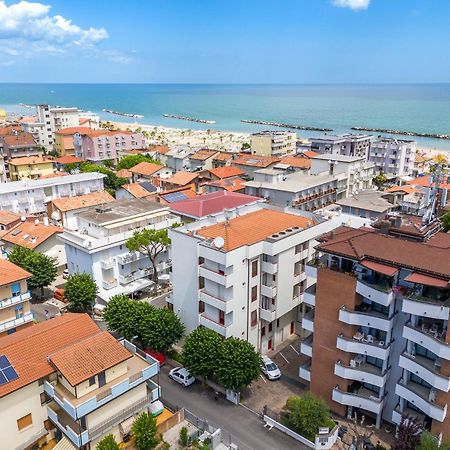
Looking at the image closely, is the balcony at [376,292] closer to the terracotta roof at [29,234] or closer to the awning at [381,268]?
the awning at [381,268]

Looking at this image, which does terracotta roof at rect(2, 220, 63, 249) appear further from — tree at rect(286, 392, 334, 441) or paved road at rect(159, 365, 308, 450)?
tree at rect(286, 392, 334, 441)

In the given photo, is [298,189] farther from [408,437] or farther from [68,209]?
[408,437]

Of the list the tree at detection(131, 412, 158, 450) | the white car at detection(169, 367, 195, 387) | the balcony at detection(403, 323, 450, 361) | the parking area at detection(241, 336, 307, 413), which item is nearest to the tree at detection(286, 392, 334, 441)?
the parking area at detection(241, 336, 307, 413)

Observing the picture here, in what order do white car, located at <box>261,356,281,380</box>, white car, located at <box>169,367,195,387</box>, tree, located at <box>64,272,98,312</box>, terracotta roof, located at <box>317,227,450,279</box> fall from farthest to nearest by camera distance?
tree, located at <box>64,272,98,312</box> < white car, located at <box>261,356,281,380</box> < white car, located at <box>169,367,195,387</box> < terracotta roof, located at <box>317,227,450,279</box>

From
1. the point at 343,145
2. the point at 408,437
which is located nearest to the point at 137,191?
the point at 343,145

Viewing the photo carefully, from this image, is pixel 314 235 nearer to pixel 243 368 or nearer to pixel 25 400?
pixel 243 368

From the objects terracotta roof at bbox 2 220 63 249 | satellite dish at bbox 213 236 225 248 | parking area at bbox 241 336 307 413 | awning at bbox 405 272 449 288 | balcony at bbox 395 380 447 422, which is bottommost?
parking area at bbox 241 336 307 413

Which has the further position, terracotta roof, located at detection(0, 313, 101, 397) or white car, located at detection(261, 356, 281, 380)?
white car, located at detection(261, 356, 281, 380)
